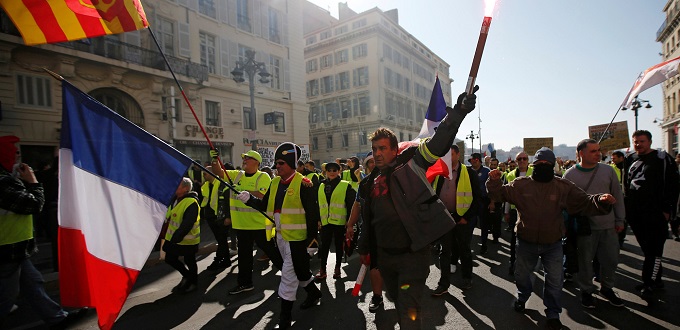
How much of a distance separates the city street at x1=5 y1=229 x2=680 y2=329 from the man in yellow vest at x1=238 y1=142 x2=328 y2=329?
53 centimetres

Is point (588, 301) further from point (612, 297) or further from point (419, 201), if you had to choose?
point (419, 201)

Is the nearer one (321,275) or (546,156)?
(546,156)

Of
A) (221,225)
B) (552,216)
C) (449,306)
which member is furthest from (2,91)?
(552,216)

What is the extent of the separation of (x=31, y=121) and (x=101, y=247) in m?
15.7

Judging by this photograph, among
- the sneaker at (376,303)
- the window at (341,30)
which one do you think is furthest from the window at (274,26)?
the sneaker at (376,303)

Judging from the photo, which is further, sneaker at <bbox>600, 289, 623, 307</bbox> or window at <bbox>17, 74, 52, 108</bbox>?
window at <bbox>17, 74, 52, 108</bbox>

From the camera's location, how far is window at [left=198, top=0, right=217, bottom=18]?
808 inches

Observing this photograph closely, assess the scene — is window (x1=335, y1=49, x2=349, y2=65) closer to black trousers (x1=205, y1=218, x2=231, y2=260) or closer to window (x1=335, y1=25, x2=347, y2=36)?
window (x1=335, y1=25, x2=347, y2=36)

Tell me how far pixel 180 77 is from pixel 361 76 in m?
26.9

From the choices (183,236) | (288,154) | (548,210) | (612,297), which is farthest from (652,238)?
(183,236)

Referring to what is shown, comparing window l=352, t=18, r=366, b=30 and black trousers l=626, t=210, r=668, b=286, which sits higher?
window l=352, t=18, r=366, b=30

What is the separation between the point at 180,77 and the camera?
18.5 metres

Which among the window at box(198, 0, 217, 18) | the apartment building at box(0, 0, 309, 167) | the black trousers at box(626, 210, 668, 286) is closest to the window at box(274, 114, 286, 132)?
the apartment building at box(0, 0, 309, 167)

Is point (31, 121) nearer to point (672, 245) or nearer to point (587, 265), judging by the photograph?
point (587, 265)
